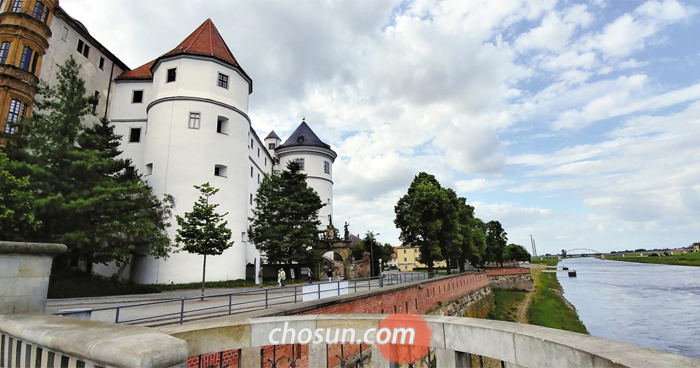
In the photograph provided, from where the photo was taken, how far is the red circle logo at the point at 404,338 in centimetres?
299

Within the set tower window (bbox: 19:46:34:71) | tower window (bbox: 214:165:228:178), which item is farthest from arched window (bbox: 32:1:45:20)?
tower window (bbox: 214:165:228:178)

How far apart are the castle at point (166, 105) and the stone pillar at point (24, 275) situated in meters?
21.7

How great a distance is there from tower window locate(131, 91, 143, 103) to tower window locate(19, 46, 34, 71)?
7.22 m

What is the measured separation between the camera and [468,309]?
3369cm

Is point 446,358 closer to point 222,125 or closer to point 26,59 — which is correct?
point 222,125

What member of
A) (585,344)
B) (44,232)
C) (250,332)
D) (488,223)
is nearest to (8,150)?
(44,232)

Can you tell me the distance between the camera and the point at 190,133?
25938mm

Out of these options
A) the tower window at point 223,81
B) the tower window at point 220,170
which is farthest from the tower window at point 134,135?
the tower window at point 223,81

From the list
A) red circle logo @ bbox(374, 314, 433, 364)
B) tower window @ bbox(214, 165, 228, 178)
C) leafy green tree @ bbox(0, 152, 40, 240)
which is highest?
tower window @ bbox(214, 165, 228, 178)

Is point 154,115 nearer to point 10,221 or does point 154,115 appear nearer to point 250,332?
point 10,221

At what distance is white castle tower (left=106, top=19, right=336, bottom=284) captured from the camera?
24.8m

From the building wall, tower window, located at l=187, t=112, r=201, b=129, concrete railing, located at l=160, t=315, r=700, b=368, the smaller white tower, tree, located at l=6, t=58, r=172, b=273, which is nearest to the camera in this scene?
concrete railing, located at l=160, t=315, r=700, b=368

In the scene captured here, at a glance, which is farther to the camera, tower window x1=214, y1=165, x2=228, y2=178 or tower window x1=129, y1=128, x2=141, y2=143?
tower window x1=129, y1=128, x2=141, y2=143

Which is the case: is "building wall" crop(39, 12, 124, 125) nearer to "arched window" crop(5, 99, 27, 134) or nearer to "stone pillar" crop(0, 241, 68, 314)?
"arched window" crop(5, 99, 27, 134)
